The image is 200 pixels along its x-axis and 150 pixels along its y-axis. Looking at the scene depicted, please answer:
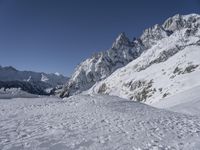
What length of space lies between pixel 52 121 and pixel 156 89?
128 m

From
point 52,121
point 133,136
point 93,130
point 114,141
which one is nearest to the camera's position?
point 114,141

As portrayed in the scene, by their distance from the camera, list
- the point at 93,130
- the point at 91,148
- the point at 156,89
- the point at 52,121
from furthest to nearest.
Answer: the point at 156,89, the point at 52,121, the point at 93,130, the point at 91,148

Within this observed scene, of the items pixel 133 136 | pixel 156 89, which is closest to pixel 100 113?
pixel 133 136

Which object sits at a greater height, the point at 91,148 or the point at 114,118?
the point at 114,118

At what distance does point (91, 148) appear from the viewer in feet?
44.7

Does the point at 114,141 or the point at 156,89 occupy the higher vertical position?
the point at 156,89

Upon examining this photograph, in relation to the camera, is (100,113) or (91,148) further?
(100,113)

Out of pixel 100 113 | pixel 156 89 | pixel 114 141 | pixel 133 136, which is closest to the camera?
pixel 114 141

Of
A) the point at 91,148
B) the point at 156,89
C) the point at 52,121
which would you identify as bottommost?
the point at 91,148

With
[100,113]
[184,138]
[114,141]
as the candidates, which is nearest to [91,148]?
[114,141]

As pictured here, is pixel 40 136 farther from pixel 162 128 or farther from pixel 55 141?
pixel 162 128

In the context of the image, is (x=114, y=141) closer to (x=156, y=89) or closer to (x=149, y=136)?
(x=149, y=136)

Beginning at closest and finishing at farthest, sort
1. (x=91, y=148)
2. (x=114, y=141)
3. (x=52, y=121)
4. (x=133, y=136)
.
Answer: (x=91, y=148) < (x=114, y=141) < (x=133, y=136) < (x=52, y=121)

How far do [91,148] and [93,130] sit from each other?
347 centimetres
